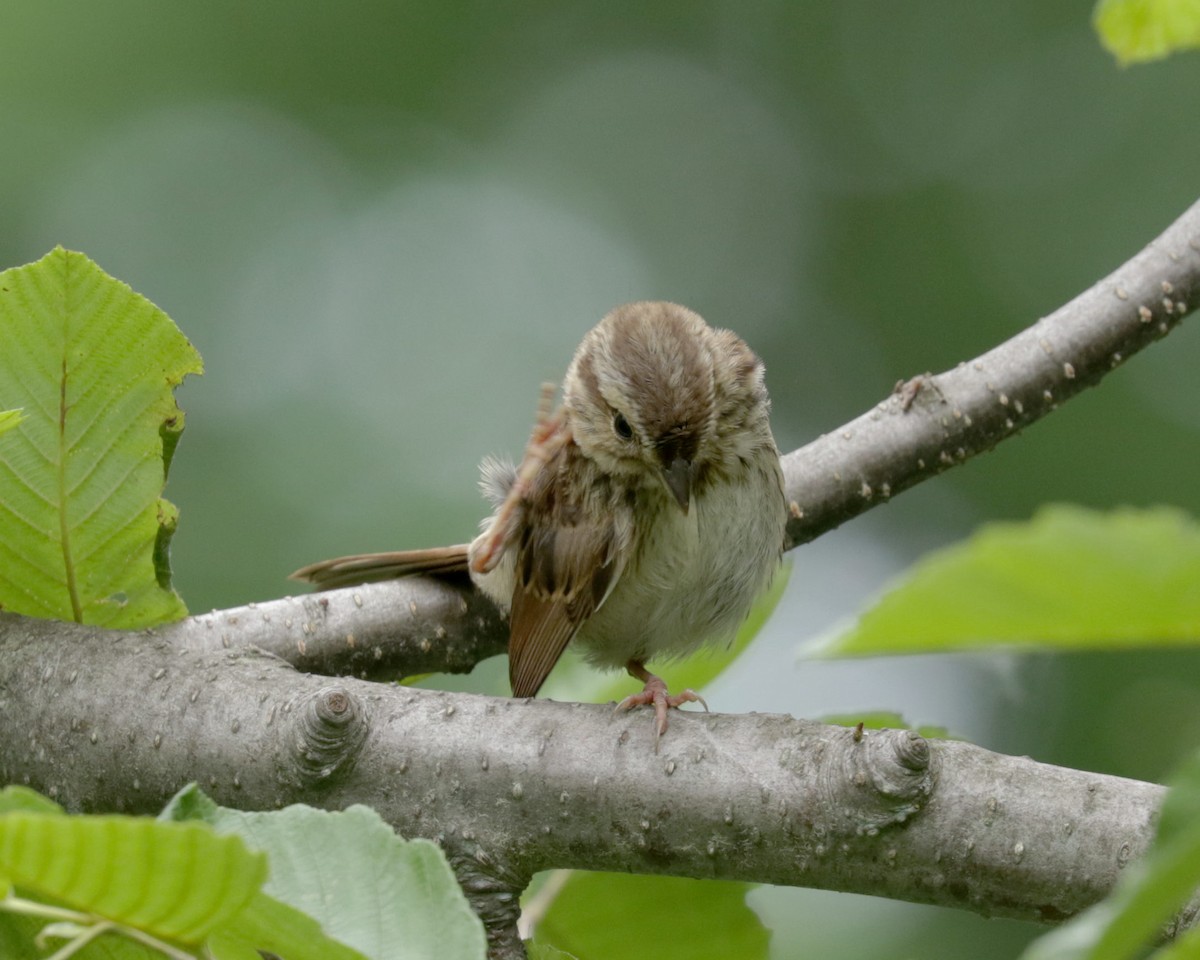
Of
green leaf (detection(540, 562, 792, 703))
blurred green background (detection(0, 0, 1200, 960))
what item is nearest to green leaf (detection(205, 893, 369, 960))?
green leaf (detection(540, 562, 792, 703))

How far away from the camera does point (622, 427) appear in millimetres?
3137

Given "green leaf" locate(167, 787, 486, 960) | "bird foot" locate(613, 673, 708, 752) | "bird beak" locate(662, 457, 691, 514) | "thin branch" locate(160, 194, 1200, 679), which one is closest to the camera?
"green leaf" locate(167, 787, 486, 960)

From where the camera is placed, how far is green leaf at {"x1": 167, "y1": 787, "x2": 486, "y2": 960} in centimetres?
112

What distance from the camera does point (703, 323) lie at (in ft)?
11.3

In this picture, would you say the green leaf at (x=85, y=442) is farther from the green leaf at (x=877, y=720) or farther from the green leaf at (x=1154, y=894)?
the green leaf at (x=1154, y=894)

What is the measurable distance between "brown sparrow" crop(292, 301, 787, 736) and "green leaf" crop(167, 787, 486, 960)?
1664 mm

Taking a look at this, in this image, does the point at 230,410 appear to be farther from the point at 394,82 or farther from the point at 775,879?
the point at 775,879

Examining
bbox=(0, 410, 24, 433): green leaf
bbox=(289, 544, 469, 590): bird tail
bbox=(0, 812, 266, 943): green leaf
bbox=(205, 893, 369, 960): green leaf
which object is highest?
bbox=(289, 544, 469, 590): bird tail

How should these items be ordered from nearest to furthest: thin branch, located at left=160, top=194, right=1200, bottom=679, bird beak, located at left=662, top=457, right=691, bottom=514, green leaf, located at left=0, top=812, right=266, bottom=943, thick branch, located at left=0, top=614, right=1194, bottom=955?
green leaf, located at left=0, top=812, right=266, bottom=943
thick branch, located at left=0, top=614, right=1194, bottom=955
thin branch, located at left=160, top=194, right=1200, bottom=679
bird beak, located at left=662, top=457, right=691, bottom=514

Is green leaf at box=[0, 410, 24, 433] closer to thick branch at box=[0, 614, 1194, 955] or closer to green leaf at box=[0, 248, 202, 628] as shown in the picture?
green leaf at box=[0, 248, 202, 628]

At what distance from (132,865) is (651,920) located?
1264 millimetres

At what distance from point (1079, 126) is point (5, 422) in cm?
1055

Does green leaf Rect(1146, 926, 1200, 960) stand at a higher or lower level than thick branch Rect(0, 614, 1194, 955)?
lower

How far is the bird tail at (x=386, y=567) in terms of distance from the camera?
2.90 metres
